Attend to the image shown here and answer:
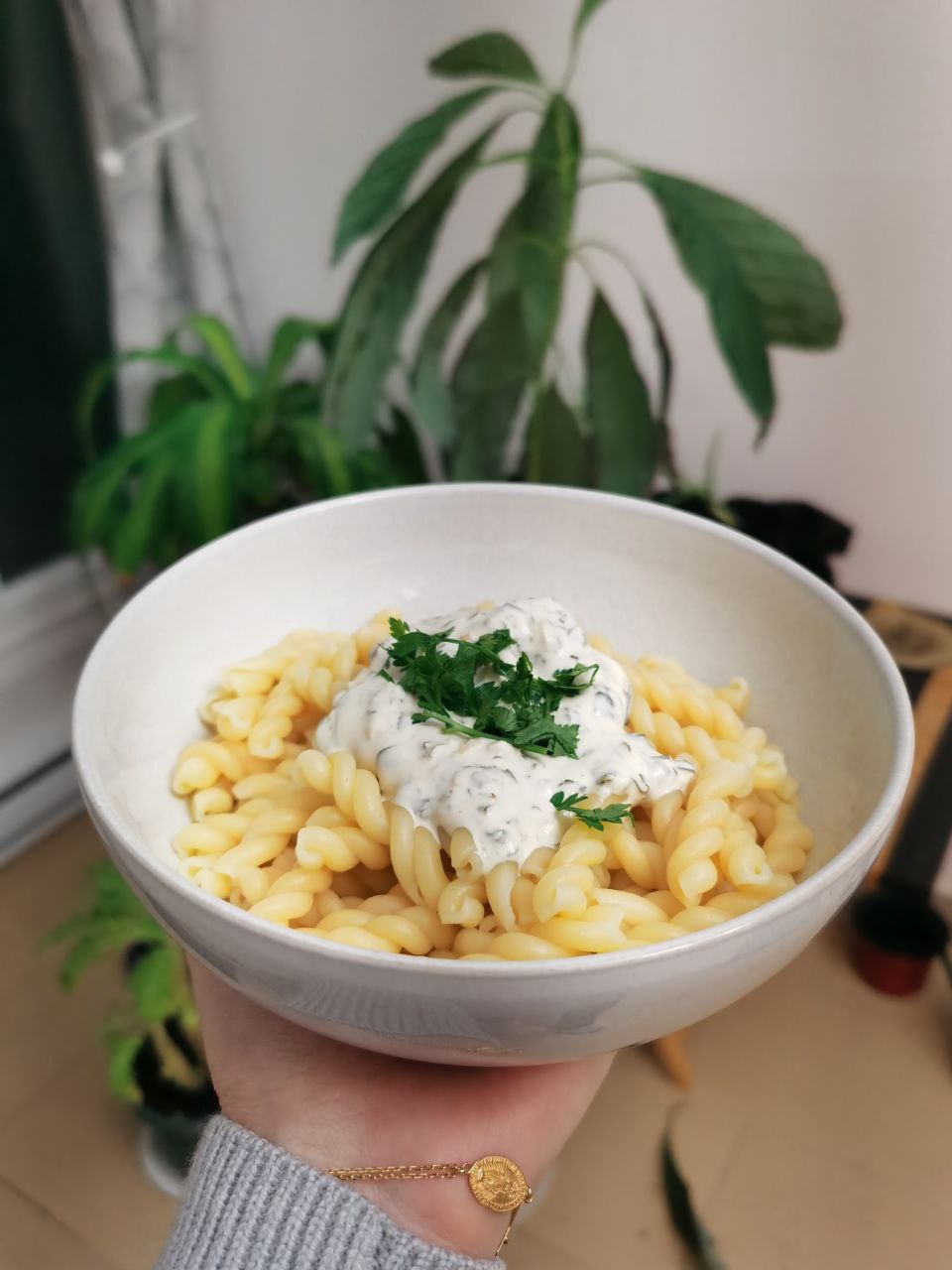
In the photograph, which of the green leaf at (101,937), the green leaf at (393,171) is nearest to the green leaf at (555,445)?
the green leaf at (393,171)

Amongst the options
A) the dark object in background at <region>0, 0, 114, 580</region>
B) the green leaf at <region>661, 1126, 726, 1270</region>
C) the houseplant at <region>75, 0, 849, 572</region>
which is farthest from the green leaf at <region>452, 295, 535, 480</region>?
the green leaf at <region>661, 1126, 726, 1270</region>

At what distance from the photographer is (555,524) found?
119 cm

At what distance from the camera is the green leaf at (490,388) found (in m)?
1.57

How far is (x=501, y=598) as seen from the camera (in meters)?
1.21

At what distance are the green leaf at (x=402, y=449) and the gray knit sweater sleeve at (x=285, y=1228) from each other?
1.23m

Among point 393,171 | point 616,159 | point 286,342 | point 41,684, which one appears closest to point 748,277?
point 616,159

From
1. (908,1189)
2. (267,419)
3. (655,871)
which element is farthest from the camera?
(267,419)

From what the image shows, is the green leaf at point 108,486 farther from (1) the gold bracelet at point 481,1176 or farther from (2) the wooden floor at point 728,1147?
(1) the gold bracelet at point 481,1176

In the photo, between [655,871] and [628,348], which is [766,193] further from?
[655,871]

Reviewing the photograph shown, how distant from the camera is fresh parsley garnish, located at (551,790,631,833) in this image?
81 centimetres

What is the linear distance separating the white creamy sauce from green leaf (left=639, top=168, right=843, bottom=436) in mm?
663

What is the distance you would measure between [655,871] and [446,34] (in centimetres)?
131

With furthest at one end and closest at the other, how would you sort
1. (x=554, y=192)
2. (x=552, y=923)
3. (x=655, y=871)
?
(x=554, y=192) < (x=655, y=871) < (x=552, y=923)

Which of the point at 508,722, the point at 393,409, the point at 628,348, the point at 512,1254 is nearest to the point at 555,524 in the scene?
the point at 508,722
